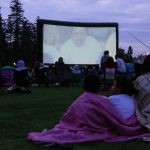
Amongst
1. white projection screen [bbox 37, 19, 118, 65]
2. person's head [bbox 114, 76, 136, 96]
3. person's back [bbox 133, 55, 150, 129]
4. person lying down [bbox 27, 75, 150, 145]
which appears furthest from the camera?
white projection screen [bbox 37, 19, 118, 65]

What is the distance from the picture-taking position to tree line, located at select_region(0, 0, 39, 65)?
83.9m

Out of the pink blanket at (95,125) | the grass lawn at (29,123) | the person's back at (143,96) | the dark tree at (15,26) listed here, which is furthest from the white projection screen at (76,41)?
the dark tree at (15,26)

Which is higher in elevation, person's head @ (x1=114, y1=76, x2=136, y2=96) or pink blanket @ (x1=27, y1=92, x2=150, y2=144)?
person's head @ (x1=114, y1=76, x2=136, y2=96)

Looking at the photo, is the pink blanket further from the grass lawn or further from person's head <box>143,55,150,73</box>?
person's head <box>143,55,150,73</box>

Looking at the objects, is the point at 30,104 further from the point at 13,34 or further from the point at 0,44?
the point at 13,34

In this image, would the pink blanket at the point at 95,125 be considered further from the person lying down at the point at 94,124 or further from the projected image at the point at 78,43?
the projected image at the point at 78,43

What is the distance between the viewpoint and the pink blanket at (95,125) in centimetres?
816

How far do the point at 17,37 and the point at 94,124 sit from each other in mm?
83425

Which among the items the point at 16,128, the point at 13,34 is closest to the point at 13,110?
the point at 16,128

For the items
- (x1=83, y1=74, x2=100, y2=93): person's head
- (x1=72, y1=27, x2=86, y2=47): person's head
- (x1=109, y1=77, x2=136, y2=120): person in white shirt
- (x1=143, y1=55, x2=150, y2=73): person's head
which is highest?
(x1=72, y1=27, x2=86, y2=47): person's head

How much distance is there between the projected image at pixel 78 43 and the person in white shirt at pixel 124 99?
24263 mm

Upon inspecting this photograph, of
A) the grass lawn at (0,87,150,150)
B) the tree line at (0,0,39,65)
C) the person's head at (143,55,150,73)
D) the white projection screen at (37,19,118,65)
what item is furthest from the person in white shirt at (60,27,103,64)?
the tree line at (0,0,39,65)

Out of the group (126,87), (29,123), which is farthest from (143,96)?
(29,123)

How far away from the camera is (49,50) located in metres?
33.1
